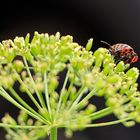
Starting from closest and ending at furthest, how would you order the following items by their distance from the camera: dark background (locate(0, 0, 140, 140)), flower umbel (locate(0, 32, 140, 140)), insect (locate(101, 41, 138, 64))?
flower umbel (locate(0, 32, 140, 140))
insect (locate(101, 41, 138, 64))
dark background (locate(0, 0, 140, 140))

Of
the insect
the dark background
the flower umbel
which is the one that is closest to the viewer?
the flower umbel

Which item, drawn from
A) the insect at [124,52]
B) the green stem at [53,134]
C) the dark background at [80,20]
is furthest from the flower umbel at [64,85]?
the dark background at [80,20]

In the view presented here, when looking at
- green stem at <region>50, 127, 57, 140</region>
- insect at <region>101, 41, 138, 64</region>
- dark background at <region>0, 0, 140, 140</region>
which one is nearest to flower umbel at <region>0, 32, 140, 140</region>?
green stem at <region>50, 127, 57, 140</region>

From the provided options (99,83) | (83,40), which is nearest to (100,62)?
(99,83)

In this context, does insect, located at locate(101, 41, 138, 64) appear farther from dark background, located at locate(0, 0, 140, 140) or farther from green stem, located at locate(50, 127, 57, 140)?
dark background, located at locate(0, 0, 140, 140)

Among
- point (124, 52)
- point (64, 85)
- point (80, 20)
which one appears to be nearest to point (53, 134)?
point (64, 85)

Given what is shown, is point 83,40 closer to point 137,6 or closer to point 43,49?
point 137,6

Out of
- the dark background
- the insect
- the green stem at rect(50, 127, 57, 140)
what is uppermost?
the dark background
